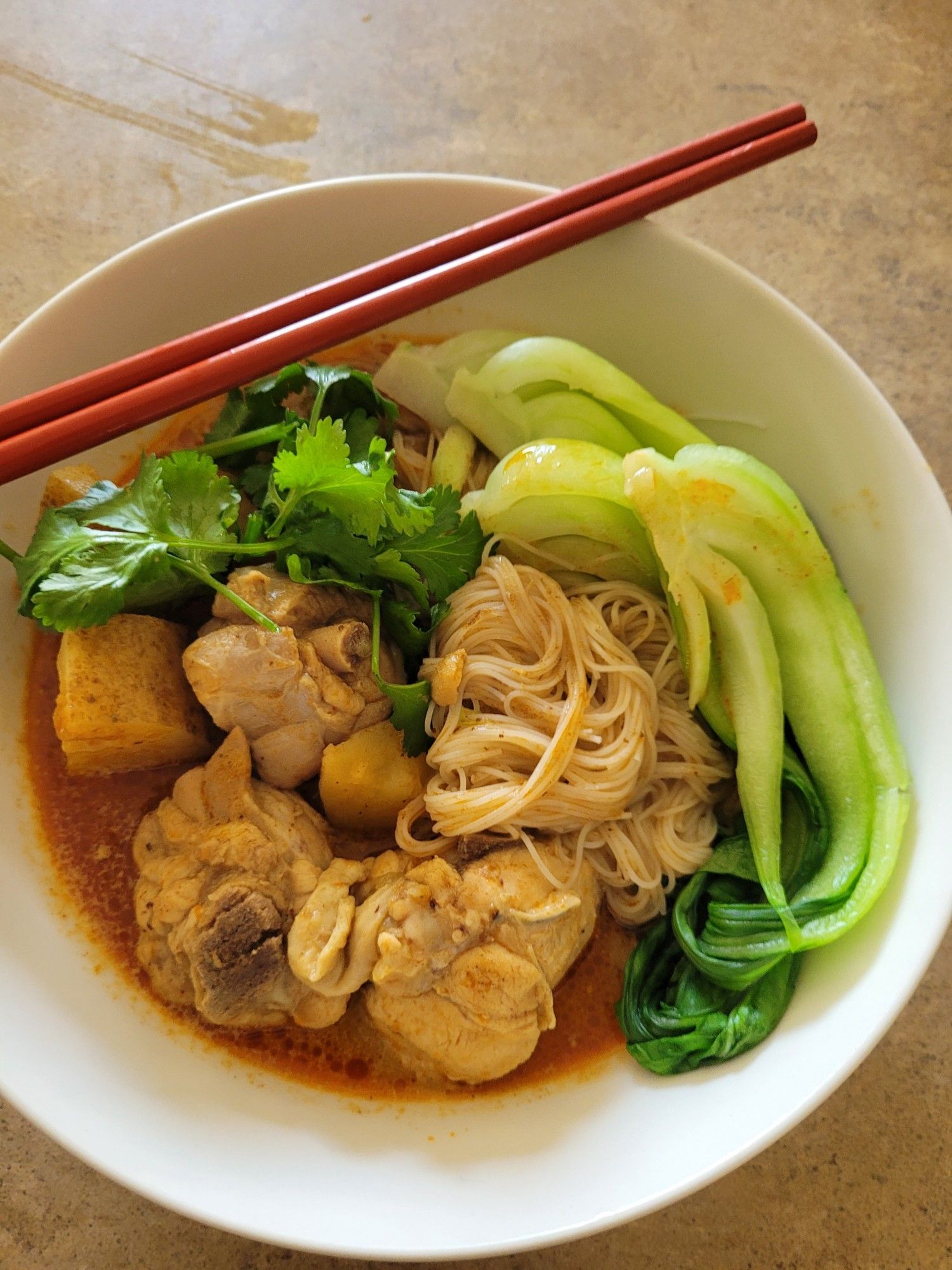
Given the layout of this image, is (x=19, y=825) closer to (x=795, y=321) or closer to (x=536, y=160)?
(x=795, y=321)

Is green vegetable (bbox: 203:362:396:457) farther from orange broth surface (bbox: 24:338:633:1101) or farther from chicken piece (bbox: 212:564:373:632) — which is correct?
orange broth surface (bbox: 24:338:633:1101)

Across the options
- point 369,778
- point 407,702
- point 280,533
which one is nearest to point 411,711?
point 407,702

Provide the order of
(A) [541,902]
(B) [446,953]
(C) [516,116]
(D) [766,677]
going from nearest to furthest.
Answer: (B) [446,953]
(A) [541,902]
(D) [766,677]
(C) [516,116]

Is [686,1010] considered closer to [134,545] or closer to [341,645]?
[341,645]

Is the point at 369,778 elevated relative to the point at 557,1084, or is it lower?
elevated

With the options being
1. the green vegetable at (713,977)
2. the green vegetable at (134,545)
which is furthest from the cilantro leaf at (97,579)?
the green vegetable at (713,977)

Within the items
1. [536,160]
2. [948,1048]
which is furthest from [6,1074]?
[536,160]

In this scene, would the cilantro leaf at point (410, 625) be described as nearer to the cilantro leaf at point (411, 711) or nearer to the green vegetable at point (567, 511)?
the cilantro leaf at point (411, 711)
